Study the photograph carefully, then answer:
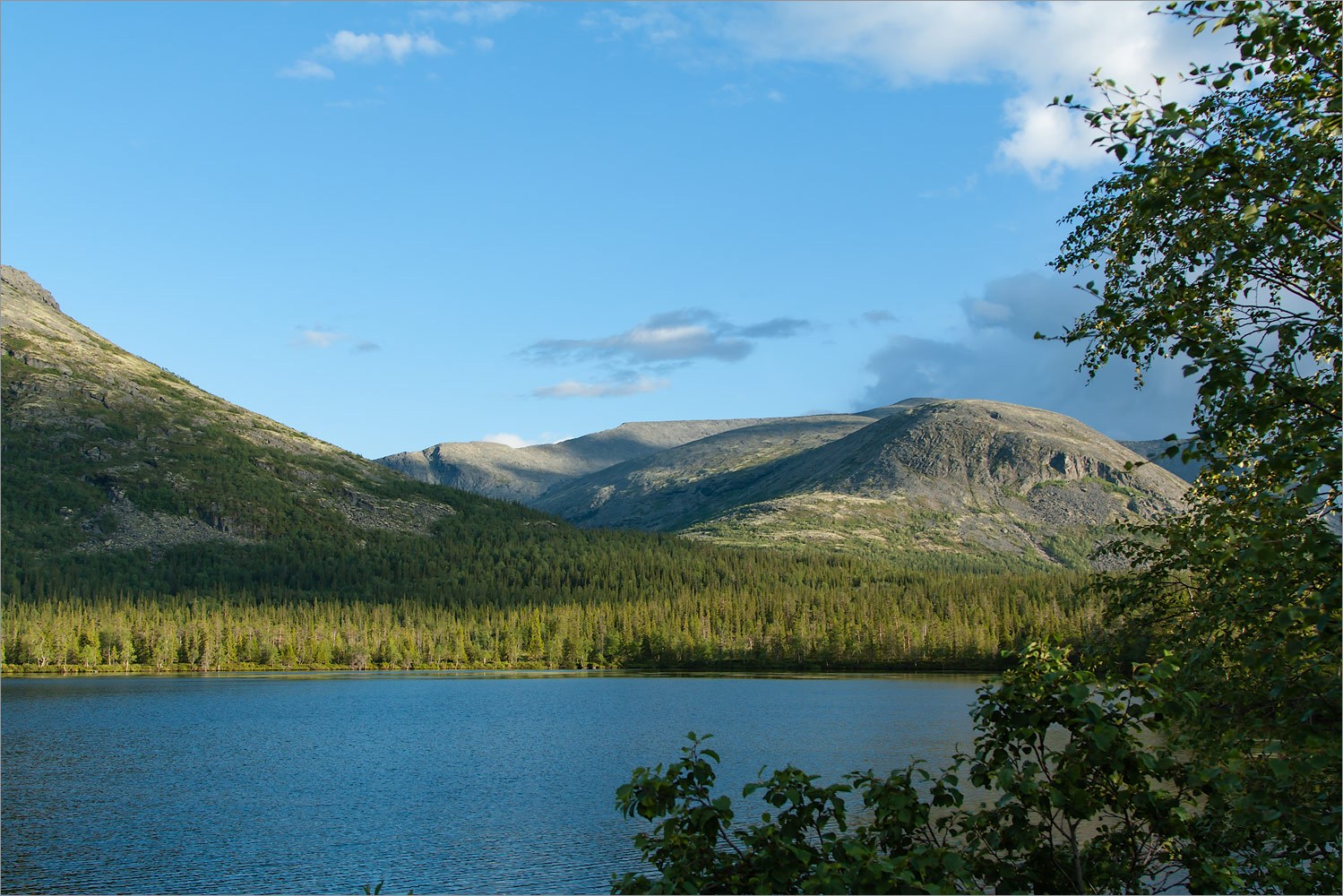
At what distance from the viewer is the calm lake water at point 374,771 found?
43344 mm

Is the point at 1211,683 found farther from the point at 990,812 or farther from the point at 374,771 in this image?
the point at 374,771

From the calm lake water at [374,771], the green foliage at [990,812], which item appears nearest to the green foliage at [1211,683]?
the green foliage at [990,812]

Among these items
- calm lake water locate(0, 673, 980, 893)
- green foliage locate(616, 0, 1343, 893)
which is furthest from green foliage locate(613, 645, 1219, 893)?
calm lake water locate(0, 673, 980, 893)

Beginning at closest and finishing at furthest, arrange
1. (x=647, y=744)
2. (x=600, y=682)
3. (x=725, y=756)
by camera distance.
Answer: (x=725, y=756) < (x=647, y=744) < (x=600, y=682)

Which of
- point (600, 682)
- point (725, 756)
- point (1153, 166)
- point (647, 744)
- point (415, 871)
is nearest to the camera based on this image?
point (1153, 166)

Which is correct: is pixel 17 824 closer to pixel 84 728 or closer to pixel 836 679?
pixel 84 728

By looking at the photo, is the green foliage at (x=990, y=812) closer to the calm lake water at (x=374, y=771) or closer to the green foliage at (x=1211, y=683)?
the green foliage at (x=1211, y=683)

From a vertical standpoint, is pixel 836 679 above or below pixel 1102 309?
below

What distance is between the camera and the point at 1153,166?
1093cm

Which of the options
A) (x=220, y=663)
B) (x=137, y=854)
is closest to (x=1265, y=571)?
(x=137, y=854)

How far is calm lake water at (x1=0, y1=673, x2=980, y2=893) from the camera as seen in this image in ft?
142

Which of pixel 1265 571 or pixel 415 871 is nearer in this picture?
pixel 1265 571

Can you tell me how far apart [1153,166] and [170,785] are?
70382mm

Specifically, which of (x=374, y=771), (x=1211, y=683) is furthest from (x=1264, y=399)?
(x=374, y=771)
